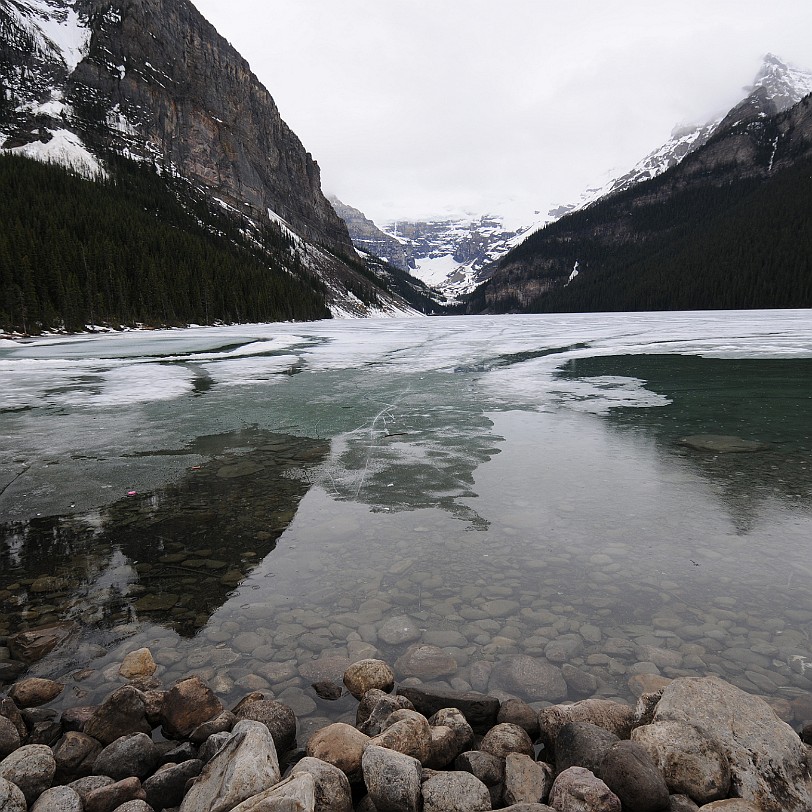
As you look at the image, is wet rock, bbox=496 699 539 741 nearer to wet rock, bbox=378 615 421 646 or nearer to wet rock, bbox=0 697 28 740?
wet rock, bbox=378 615 421 646

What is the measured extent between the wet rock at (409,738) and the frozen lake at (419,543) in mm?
542

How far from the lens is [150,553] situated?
4.79 meters

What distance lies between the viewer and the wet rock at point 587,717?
8.61 ft

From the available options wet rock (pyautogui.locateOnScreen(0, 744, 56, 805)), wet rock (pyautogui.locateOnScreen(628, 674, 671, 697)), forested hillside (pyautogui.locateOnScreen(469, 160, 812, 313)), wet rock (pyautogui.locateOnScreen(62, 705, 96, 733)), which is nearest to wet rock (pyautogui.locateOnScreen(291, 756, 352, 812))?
wet rock (pyautogui.locateOnScreen(0, 744, 56, 805))

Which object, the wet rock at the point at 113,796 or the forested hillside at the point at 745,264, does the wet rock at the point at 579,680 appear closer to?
the wet rock at the point at 113,796

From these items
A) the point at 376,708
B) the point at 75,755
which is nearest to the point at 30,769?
the point at 75,755

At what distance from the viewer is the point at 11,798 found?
6.98 ft

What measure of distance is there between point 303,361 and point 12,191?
87401mm

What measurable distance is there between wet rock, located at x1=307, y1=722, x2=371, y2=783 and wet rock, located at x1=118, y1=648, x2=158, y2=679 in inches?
50.9

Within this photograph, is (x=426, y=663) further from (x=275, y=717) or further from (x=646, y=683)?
(x=646, y=683)

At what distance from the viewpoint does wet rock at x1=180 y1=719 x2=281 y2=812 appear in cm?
208

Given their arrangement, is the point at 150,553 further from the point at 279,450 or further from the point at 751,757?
the point at 751,757

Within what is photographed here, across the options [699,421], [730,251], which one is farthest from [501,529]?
[730,251]

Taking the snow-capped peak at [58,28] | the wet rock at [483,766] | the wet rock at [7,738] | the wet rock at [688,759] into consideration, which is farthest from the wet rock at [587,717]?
the snow-capped peak at [58,28]
